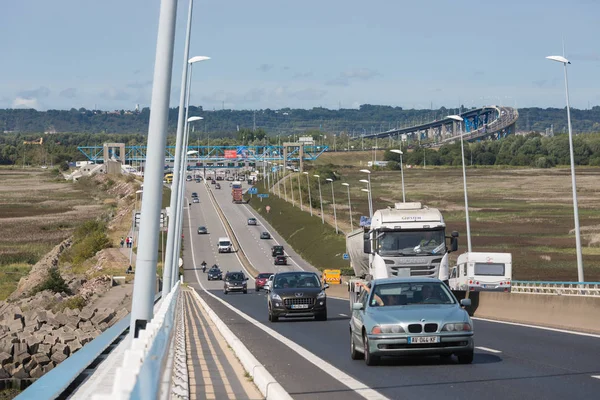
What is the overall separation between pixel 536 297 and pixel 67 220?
13560cm

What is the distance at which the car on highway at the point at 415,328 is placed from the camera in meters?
17.1

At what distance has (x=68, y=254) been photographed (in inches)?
4550

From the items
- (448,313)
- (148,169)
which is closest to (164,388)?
(148,169)

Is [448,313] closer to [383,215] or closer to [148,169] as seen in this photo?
[148,169]

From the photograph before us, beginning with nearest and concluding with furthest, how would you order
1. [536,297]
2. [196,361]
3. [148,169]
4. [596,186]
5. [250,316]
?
[148,169], [196,361], [536,297], [250,316], [596,186]

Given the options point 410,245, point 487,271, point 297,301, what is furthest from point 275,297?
point 487,271

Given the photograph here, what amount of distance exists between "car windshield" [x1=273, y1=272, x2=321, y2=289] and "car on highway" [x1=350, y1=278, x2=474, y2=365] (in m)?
15.8

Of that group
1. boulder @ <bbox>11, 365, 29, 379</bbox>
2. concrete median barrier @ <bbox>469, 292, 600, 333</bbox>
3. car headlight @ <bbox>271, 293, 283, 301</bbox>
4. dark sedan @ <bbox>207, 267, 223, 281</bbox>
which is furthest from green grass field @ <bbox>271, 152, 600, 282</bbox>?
boulder @ <bbox>11, 365, 29, 379</bbox>

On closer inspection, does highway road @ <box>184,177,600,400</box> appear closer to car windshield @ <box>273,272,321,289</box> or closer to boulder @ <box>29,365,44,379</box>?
car windshield @ <box>273,272,321,289</box>

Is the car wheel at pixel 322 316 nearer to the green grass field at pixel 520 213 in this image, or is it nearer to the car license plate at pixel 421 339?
the car license plate at pixel 421 339

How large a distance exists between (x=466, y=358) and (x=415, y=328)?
122 centimetres

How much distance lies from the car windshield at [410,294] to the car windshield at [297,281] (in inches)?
603

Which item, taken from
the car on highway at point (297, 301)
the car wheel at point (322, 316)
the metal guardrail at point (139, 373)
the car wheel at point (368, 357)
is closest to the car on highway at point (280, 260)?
the car on highway at point (297, 301)

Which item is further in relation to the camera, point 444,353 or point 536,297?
point 536,297
